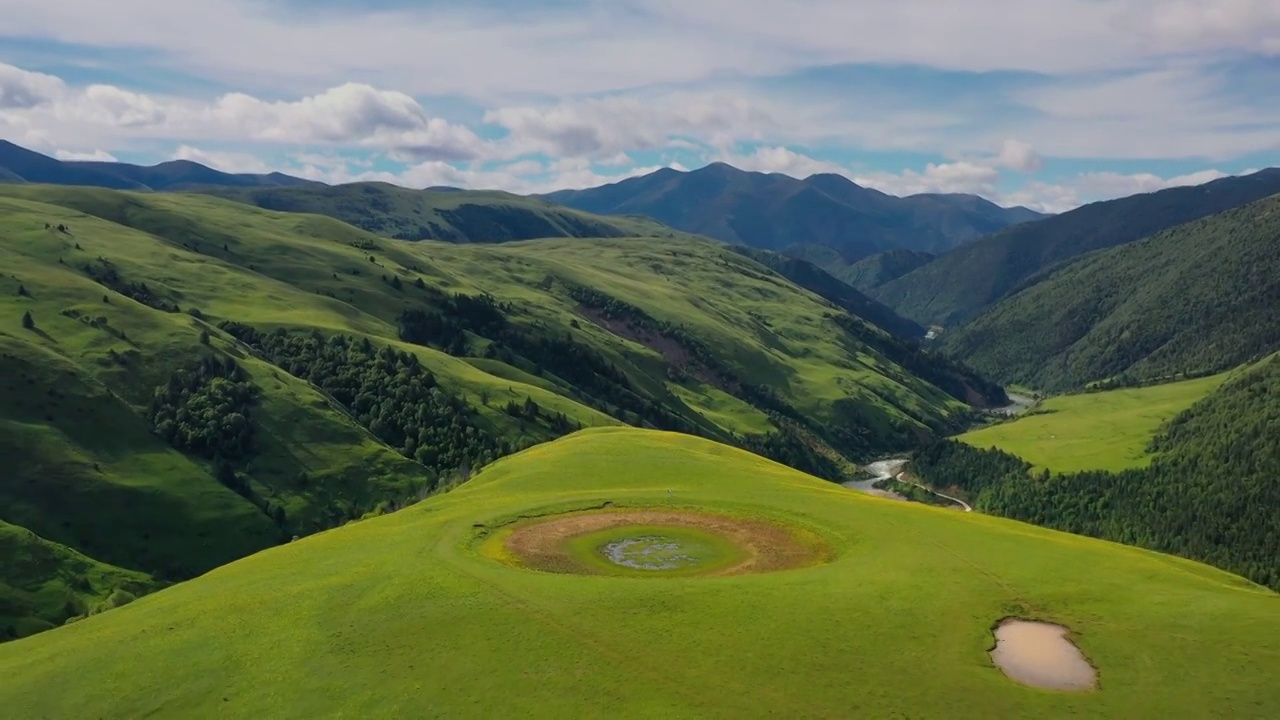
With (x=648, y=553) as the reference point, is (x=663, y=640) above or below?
above

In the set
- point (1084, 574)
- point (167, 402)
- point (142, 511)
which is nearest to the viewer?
point (1084, 574)

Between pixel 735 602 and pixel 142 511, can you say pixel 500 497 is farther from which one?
pixel 142 511

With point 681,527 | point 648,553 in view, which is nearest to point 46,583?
point 681,527

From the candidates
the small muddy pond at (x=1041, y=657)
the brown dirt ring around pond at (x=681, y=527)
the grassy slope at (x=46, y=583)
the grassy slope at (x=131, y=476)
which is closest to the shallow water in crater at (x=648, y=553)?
the brown dirt ring around pond at (x=681, y=527)

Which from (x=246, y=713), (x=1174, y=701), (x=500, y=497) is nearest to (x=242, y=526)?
(x=500, y=497)

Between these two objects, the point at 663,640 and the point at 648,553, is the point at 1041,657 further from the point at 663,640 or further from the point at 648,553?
the point at 648,553
